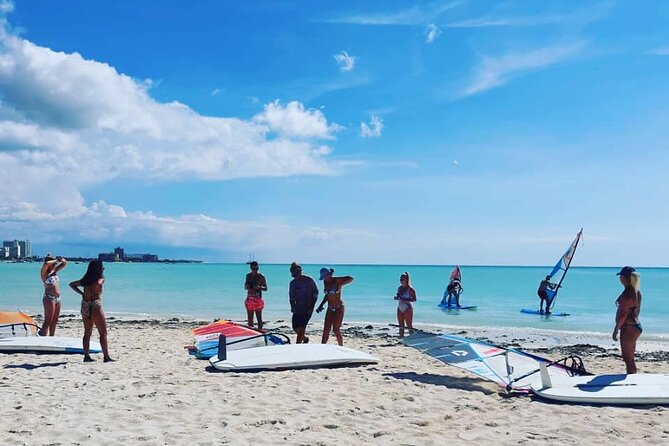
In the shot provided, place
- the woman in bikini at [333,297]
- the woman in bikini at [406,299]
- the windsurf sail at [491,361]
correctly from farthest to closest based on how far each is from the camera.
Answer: the woman in bikini at [406,299] → the woman in bikini at [333,297] → the windsurf sail at [491,361]

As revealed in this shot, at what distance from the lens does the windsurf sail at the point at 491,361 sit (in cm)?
647

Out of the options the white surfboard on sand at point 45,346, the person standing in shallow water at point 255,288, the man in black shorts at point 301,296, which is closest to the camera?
the white surfboard on sand at point 45,346

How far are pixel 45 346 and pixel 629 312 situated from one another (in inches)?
304

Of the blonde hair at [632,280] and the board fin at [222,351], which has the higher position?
the blonde hair at [632,280]

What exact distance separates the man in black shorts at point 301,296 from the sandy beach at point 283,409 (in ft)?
4.60

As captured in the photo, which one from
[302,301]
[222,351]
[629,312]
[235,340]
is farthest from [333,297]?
[629,312]

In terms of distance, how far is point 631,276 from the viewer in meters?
6.50

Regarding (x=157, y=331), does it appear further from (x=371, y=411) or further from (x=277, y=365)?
(x=371, y=411)

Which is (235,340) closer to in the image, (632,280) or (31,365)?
(31,365)

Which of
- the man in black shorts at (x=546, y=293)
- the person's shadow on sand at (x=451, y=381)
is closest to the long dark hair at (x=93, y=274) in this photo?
the person's shadow on sand at (x=451, y=381)

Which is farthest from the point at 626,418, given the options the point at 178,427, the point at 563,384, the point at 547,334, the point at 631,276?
the point at 547,334

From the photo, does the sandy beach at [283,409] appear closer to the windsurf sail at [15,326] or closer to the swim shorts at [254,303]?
the windsurf sail at [15,326]

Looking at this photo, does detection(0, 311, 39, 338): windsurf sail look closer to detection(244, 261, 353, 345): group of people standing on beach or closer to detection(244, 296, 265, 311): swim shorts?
detection(244, 296, 265, 311): swim shorts

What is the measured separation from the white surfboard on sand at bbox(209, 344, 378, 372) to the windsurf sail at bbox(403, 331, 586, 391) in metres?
0.85
